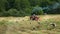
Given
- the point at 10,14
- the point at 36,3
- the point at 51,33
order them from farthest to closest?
1. the point at 36,3
2. the point at 10,14
3. the point at 51,33

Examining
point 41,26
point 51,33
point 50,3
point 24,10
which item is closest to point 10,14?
point 24,10

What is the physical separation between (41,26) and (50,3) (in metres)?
15.4

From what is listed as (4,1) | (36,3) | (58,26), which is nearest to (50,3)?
(36,3)

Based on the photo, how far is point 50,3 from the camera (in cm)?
2388

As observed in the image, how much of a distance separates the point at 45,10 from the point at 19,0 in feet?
9.96

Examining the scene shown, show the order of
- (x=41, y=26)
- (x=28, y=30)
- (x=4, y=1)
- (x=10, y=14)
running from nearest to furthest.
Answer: (x=28, y=30)
(x=41, y=26)
(x=10, y=14)
(x=4, y=1)

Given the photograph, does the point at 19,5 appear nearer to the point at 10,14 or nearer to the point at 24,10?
Result: the point at 24,10

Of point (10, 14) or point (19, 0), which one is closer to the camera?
point (10, 14)

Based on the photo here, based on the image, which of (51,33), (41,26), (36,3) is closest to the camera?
(51,33)

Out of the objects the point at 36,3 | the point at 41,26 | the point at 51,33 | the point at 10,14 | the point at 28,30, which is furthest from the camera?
the point at 36,3

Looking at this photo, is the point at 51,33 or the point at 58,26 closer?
the point at 51,33

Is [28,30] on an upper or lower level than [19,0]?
lower

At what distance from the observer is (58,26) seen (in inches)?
345

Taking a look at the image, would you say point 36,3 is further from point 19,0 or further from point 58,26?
point 58,26
